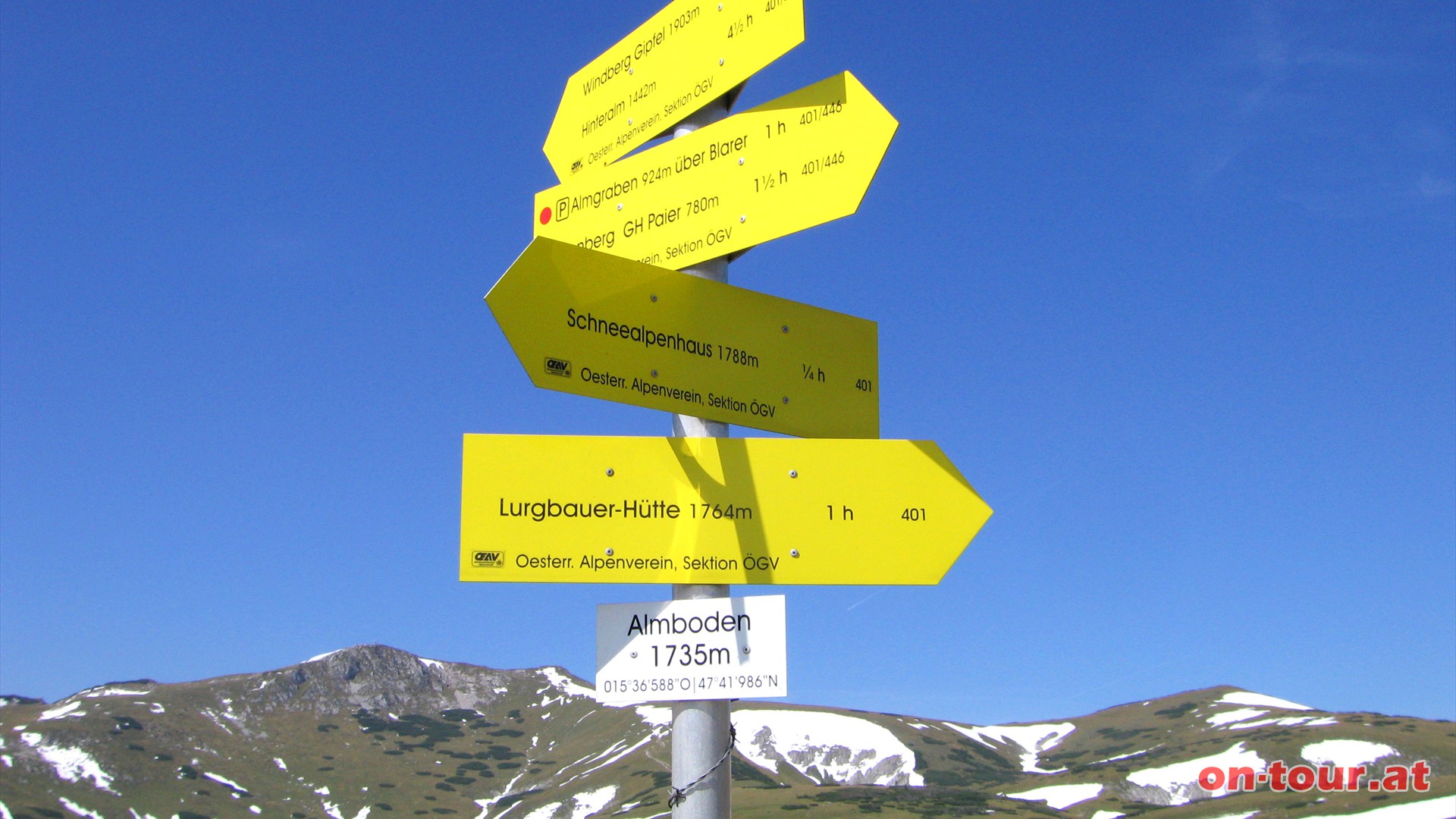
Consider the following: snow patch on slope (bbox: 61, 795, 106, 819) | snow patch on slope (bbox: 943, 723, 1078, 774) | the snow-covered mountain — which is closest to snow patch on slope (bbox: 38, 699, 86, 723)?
the snow-covered mountain

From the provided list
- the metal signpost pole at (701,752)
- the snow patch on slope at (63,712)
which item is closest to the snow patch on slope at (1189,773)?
the snow patch on slope at (63,712)

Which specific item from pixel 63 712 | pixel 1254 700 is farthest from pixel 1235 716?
pixel 63 712

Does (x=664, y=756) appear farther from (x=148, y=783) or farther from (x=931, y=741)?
(x=148, y=783)

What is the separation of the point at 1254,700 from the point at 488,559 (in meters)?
207

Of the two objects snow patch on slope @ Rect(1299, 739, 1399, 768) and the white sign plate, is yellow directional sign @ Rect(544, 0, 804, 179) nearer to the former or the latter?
the white sign plate

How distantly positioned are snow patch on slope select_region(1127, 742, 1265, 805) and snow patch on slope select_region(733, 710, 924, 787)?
28369 millimetres

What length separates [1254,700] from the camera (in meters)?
188

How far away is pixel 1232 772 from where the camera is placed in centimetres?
13462

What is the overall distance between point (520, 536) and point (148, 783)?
558ft

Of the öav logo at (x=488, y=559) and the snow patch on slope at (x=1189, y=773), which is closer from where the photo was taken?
the öav logo at (x=488, y=559)

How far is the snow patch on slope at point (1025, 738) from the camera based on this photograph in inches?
7195

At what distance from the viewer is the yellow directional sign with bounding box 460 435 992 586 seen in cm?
488

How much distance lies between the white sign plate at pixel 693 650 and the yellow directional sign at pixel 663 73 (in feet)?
7.83

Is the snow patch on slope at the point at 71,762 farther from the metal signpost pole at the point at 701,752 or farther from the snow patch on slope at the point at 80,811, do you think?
the metal signpost pole at the point at 701,752
